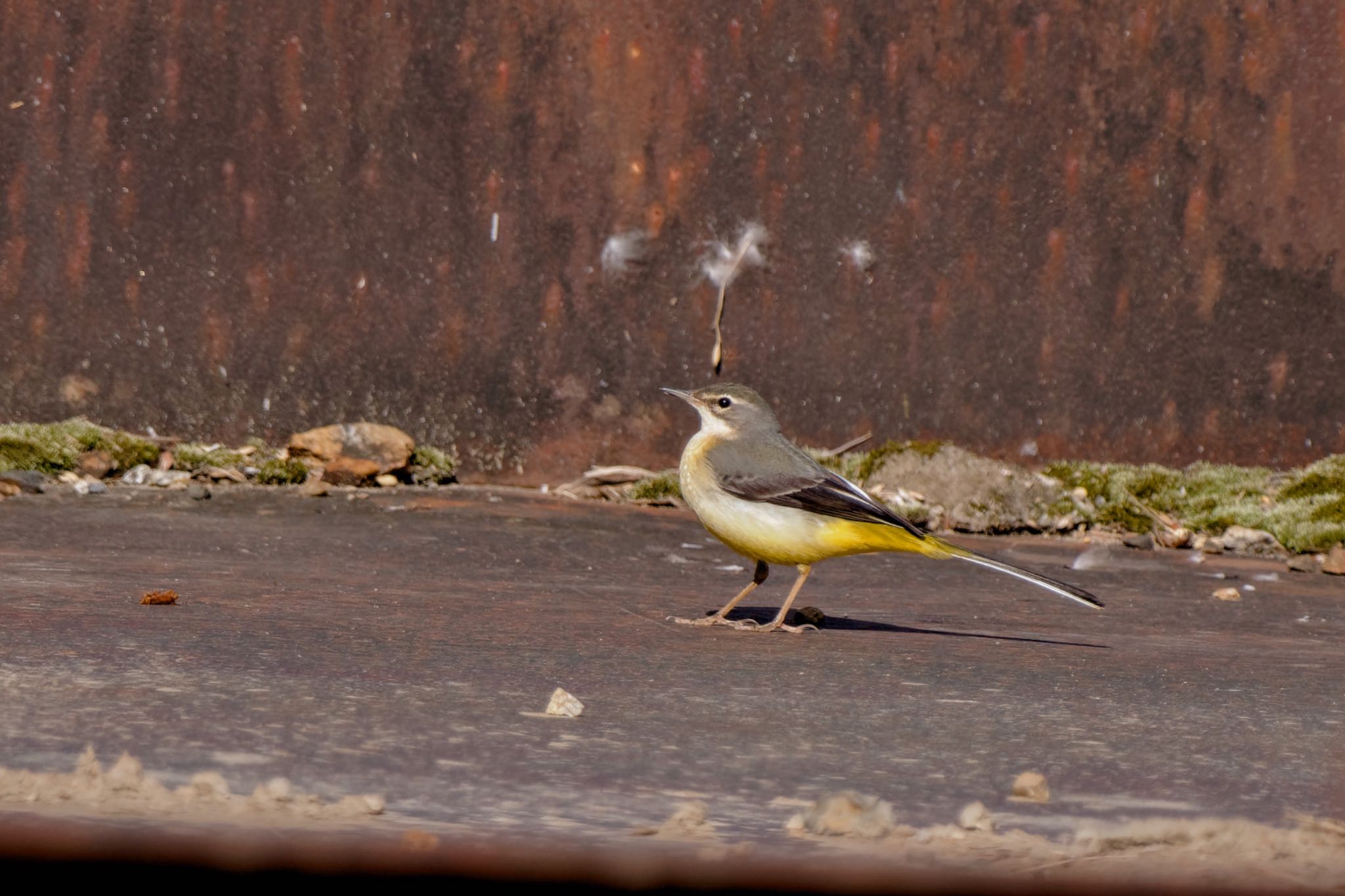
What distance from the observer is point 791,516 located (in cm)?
460

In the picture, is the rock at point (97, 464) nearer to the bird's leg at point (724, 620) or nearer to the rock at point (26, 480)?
the rock at point (26, 480)

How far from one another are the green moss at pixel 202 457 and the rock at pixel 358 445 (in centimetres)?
21

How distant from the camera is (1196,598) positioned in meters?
5.11

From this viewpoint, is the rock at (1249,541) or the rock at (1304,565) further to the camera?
the rock at (1249,541)

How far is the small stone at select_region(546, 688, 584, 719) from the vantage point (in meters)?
2.85

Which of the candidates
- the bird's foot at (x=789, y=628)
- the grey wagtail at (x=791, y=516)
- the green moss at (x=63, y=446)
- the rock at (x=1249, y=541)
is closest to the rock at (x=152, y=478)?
the green moss at (x=63, y=446)

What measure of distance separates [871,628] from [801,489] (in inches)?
18.5

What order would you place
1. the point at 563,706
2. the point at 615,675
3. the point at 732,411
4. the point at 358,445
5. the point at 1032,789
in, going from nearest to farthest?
the point at 1032,789 < the point at 563,706 < the point at 615,675 < the point at 732,411 < the point at 358,445

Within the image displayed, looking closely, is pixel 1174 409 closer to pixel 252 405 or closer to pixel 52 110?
pixel 252 405

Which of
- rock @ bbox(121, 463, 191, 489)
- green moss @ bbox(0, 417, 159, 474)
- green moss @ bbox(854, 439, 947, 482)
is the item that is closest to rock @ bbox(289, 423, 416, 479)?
rock @ bbox(121, 463, 191, 489)

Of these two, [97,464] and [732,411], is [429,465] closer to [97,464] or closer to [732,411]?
[97,464]

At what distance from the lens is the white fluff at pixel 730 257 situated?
6.48m

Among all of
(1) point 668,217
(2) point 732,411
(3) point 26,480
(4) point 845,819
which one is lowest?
(3) point 26,480

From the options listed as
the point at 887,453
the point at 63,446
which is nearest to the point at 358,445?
the point at 63,446
